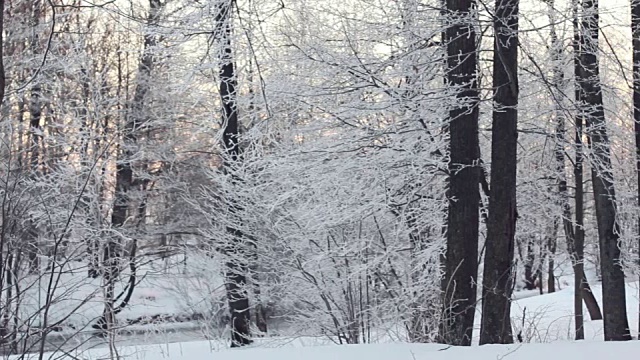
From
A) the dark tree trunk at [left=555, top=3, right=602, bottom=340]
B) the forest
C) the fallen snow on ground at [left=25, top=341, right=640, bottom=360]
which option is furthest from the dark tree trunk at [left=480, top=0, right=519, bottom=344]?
the fallen snow on ground at [left=25, top=341, right=640, bottom=360]

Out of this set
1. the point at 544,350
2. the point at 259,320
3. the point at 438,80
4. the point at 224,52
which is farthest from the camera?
the point at 259,320

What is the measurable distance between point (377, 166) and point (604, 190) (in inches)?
117

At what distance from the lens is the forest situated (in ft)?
22.6

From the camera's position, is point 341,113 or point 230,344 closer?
point 341,113

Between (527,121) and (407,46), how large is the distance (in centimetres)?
220

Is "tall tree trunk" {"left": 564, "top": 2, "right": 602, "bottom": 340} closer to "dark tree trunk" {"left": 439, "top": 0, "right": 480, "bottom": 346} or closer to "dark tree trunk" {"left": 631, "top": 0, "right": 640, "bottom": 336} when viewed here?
"dark tree trunk" {"left": 631, "top": 0, "right": 640, "bottom": 336}

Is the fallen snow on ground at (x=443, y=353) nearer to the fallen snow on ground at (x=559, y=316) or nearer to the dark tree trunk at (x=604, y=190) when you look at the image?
the dark tree trunk at (x=604, y=190)

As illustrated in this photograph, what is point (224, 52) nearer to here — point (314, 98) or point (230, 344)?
point (314, 98)

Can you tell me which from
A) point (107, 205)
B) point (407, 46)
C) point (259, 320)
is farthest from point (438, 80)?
point (107, 205)

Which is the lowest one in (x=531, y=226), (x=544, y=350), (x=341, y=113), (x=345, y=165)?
(x=544, y=350)

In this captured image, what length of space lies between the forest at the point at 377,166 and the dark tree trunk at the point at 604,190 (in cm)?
3

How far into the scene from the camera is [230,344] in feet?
37.8

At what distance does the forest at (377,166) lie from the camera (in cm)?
690

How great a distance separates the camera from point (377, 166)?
8211 mm
